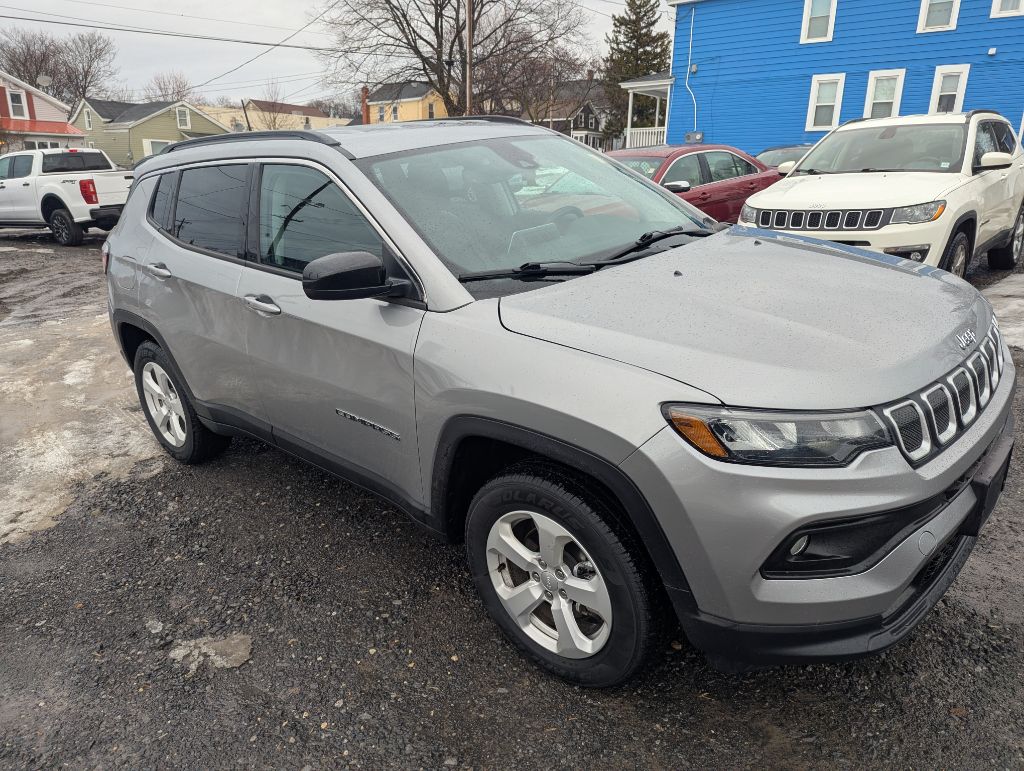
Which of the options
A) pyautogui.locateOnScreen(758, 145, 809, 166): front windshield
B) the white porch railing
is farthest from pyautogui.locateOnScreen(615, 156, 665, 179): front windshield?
the white porch railing

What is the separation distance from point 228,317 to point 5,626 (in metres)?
1.52

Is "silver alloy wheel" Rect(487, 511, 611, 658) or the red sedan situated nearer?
"silver alloy wheel" Rect(487, 511, 611, 658)

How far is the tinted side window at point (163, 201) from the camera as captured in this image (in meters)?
3.82

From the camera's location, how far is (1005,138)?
7.51 meters

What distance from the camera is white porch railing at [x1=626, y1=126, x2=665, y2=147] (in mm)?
25312

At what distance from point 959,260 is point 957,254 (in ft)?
0.32

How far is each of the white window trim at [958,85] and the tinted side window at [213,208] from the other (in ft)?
63.4

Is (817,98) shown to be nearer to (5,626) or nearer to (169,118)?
(5,626)

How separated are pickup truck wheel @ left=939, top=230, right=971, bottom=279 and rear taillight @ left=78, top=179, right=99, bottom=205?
1369 centimetres

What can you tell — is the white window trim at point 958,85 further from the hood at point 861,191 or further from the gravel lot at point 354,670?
the gravel lot at point 354,670

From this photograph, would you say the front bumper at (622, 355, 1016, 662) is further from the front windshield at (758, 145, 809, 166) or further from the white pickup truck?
the white pickup truck

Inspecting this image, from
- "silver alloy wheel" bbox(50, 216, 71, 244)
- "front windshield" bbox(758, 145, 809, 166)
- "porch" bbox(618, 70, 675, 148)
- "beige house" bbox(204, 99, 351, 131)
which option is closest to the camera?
"front windshield" bbox(758, 145, 809, 166)

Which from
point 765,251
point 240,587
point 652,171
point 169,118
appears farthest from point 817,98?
point 169,118

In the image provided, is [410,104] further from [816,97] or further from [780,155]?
[780,155]
